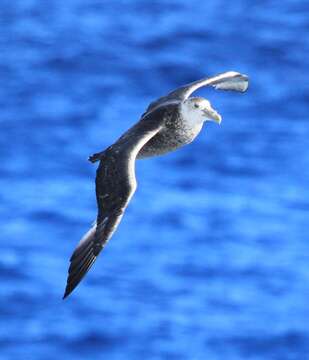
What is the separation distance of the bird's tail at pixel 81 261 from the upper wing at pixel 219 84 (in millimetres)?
1589

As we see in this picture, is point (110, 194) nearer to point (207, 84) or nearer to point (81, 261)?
point (81, 261)

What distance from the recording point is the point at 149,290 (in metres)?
28.0

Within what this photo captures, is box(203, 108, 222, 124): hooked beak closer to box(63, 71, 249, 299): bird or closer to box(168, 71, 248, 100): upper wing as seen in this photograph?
box(63, 71, 249, 299): bird

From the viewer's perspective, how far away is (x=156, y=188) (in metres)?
30.0

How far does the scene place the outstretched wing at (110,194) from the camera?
12.2 metres

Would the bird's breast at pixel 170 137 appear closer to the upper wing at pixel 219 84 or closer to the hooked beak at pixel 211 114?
the hooked beak at pixel 211 114

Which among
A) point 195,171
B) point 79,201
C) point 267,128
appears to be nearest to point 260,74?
point 267,128

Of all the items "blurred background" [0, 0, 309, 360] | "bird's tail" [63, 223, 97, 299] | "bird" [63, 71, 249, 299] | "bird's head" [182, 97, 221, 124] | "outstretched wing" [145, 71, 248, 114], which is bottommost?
"bird's tail" [63, 223, 97, 299]

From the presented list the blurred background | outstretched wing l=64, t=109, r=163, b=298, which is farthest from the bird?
the blurred background

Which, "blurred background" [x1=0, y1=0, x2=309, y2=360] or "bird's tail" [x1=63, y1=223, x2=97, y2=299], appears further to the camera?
"blurred background" [x1=0, y1=0, x2=309, y2=360]

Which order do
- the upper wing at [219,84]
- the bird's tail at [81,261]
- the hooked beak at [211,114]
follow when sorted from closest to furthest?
the bird's tail at [81,261] < the hooked beak at [211,114] < the upper wing at [219,84]

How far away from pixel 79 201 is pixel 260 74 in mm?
6489

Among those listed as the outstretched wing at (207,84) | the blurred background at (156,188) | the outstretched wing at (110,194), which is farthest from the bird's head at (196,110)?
the blurred background at (156,188)

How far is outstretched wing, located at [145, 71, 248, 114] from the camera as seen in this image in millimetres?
13609
